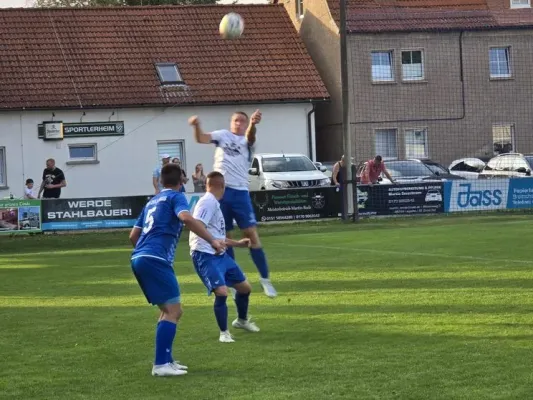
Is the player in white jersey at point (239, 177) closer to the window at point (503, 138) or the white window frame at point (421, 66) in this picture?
the white window frame at point (421, 66)

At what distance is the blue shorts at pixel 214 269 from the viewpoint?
36.8ft

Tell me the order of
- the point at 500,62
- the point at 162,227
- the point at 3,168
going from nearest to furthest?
the point at 162,227 < the point at 3,168 < the point at 500,62

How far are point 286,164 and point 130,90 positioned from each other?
894 cm

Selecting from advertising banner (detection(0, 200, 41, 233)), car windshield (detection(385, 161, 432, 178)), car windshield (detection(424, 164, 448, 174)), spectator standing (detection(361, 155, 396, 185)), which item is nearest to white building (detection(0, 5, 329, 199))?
car windshield (detection(424, 164, 448, 174))

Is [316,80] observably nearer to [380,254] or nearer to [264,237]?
[264,237]

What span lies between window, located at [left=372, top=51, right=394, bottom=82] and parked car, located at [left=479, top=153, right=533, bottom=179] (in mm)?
7422

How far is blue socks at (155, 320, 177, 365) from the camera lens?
379 inches

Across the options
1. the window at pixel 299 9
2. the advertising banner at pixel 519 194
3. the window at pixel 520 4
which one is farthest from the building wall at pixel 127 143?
the advertising banner at pixel 519 194

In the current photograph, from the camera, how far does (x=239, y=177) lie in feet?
46.6

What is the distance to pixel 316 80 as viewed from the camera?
1811 inches

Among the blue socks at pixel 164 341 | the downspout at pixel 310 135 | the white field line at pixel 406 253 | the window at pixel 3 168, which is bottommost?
the white field line at pixel 406 253

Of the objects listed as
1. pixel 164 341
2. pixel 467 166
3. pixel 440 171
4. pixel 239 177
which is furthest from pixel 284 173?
pixel 164 341

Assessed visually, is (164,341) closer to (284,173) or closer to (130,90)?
(284,173)

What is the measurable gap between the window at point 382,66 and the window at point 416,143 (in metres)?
2.46
